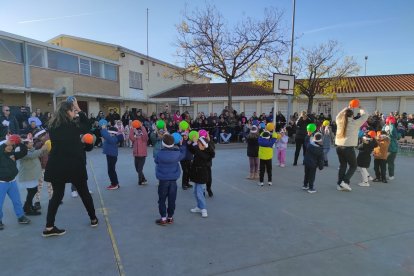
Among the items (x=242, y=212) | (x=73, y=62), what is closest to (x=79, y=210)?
(x=242, y=212)

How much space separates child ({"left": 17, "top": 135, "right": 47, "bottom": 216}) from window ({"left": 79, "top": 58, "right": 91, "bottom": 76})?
59.0 feet

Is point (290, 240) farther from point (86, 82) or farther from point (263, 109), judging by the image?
point (263, 109)

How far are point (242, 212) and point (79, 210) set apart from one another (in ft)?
9.45

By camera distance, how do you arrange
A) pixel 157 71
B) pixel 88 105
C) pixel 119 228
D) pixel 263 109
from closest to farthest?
1. pixel 119 228
2. pixel 88 105
3. pixel 263 109
4. pixel 157 71

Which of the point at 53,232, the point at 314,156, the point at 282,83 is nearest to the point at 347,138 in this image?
the point at 314,156

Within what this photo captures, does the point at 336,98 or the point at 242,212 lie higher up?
the point at 336,98

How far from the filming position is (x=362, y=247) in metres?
3.80

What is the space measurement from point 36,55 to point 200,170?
17356 mm

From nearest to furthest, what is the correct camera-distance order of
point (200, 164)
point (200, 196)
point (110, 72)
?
point (200, 196), point (200, 164), point (110, 72)

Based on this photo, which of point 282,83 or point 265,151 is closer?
point 265,151

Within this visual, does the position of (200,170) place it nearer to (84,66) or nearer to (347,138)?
(347,138)

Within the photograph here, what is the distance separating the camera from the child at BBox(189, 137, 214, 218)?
16.4 feet

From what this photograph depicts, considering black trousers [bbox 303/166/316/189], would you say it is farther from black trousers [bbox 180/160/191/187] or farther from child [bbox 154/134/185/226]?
child [bbox 154/134/185/226]

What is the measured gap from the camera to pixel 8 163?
4.37 metres
